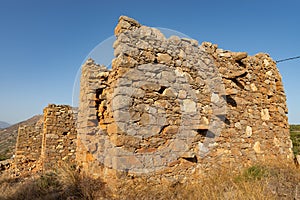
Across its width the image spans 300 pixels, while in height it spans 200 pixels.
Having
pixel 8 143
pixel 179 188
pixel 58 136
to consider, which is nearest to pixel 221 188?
pixel 179 188

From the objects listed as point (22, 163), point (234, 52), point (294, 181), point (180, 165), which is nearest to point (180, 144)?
point (180, 165)

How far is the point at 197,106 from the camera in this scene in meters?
4.37

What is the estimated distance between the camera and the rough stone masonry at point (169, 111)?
11.5ft

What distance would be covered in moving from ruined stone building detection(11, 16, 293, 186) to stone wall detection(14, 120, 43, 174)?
532 cm

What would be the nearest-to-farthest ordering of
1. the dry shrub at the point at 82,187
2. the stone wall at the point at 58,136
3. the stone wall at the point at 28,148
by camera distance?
1. the dry shrub at the point at 82,187
2. the stone wall at the point at 58,136
3. the stone wall at the point at 28,148

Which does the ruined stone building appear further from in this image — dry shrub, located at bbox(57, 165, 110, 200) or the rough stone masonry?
dry shrub, located at bbox(57, 165, 110, 200)

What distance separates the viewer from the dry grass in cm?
325

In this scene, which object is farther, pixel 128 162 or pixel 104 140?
pixel 104 140

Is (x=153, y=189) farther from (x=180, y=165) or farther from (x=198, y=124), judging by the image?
(x=198, y=124)

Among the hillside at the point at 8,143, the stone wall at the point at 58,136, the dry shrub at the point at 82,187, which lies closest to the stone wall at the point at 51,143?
the stone wall at the point at 58,136

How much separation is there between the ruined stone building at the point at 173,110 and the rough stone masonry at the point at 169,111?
2 centimetres

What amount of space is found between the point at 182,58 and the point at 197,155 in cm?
189

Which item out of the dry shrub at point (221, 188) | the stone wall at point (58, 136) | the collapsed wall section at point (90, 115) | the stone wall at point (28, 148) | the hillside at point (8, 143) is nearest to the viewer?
the dry shrub at point (221, 188)

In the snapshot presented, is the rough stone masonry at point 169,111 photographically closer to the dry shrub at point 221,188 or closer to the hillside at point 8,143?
the dry shrub at point 221,188
